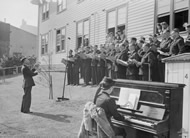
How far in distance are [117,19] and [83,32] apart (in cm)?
383

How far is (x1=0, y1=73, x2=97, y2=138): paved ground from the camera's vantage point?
5.90 metres

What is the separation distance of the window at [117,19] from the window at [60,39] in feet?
20.2

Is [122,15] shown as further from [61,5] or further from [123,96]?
[123,96]

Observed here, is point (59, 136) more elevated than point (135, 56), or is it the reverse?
point (135, 56)

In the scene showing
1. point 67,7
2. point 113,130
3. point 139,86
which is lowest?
point 113,130

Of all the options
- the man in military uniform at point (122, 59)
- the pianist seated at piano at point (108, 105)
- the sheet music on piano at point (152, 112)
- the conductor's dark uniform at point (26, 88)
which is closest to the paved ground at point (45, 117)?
the conductor's dark uniform at point (26, 88)

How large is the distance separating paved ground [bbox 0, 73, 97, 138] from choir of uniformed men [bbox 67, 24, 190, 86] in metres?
1.02

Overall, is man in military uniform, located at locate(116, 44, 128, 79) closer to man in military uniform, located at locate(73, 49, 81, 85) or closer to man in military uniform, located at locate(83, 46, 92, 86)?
man in military uniform, located at locate(83, 46, 92, 86)

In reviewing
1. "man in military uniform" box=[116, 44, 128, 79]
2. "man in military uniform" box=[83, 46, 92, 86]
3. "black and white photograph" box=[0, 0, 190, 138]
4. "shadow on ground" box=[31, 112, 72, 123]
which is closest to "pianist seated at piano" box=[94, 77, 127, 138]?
"black and white photograph" box=[0, 0, 190, 138]

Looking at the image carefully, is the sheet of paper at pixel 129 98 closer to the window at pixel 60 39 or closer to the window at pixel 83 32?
the window at pixel 83 32

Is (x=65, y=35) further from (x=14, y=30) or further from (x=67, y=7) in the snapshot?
(x=14, y=30)

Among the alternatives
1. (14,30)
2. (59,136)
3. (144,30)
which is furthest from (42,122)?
(14,30)

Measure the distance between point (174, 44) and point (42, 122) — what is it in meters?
4.54

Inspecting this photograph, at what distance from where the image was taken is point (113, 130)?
4.12 meters
